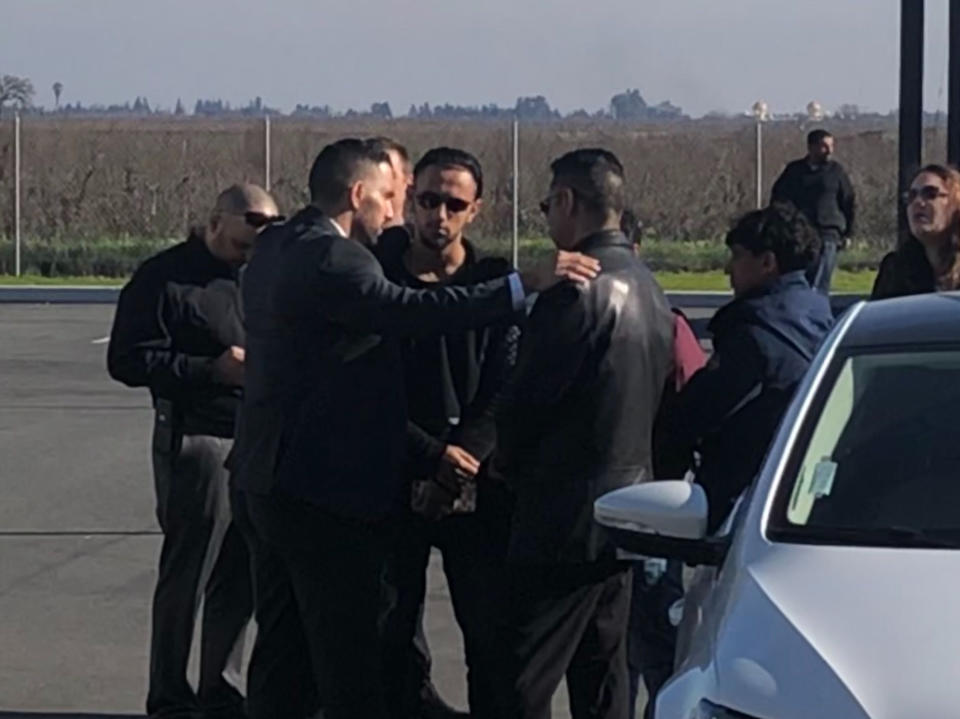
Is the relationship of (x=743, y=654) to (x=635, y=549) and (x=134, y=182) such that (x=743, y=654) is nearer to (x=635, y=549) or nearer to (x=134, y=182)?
(x=635, y=549)

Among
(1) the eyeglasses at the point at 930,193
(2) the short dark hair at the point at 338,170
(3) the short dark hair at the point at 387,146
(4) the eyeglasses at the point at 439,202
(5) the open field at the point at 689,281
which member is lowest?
(5) the open field at the point at 689,281

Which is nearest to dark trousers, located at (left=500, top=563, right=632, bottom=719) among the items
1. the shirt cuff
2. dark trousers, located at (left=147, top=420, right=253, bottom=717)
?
the shirt cuff

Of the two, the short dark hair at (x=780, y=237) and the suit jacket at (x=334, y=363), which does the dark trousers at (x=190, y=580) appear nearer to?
the suit jacket at (x=334, y=363)

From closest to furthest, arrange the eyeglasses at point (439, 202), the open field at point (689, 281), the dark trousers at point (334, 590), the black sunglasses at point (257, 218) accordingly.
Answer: the dark trousers at point (334, 590) → the eyeglasses at point (439, 202) → the black sunglasses at point (257, 218) → the open field at point (689, 281)

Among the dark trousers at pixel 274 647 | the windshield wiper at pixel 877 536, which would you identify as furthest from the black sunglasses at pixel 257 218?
the windshield wiper at pixel 877 536

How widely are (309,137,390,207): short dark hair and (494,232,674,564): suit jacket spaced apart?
0.71 meters

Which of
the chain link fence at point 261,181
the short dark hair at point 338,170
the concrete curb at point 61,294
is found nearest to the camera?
the short dark hair at point 338,170

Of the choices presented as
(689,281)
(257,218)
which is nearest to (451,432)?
(257,218)

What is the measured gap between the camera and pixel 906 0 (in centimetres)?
1259

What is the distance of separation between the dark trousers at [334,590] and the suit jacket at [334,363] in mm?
69

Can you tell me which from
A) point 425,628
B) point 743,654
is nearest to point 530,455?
point 743,654

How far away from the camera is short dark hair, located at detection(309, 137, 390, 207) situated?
6.12m

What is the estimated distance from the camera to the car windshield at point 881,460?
4520 millimetres

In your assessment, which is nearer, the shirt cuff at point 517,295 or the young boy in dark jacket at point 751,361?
the shirt cuff at point 517,295
